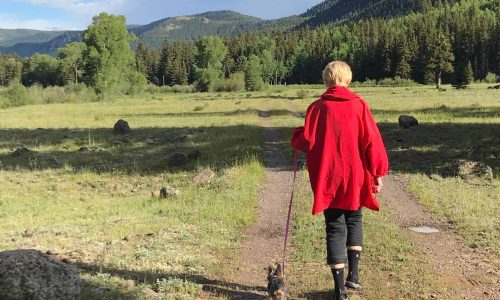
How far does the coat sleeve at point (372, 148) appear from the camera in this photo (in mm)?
5031

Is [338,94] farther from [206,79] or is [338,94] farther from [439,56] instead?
[206,79]

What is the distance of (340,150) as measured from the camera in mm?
5059

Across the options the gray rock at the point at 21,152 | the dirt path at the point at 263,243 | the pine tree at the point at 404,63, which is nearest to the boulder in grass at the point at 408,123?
the dirt path at the point at 263,243

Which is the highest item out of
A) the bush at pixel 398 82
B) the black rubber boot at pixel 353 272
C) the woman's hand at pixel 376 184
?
the bush at pixel 398 82

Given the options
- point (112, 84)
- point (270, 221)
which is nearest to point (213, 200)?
point (270, 221)

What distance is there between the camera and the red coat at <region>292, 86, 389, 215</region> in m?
5.02

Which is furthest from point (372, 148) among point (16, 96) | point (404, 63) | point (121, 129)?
point (404, 63)

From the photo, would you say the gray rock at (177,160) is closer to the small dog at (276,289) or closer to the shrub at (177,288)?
the shrub at (177,288)

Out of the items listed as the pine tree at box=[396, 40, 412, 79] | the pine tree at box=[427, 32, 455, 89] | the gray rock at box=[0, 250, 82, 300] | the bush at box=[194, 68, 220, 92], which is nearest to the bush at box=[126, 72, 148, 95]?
the bush at box=[194, 68, 220, 92]

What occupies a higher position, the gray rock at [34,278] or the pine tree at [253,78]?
the pine tree at [253,78]

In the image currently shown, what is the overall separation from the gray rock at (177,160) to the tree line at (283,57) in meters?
58.8

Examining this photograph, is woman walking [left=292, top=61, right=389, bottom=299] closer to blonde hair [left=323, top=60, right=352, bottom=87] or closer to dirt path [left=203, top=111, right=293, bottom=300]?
blonde hair [left=323, top=60, right=352, bottom=87]

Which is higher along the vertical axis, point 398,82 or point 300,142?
point 398,82

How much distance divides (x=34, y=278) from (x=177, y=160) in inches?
475
